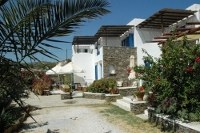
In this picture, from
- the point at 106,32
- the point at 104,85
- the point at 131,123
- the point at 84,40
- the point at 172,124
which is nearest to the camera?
the point at 172,124

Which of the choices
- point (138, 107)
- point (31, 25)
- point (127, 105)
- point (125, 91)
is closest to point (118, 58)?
point (125, 91)

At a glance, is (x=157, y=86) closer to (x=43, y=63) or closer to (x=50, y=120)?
(x=43, y=63)

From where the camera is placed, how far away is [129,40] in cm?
2197

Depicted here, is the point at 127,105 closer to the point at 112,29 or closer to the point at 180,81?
the point at 180,81

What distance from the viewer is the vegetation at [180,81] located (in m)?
6.24

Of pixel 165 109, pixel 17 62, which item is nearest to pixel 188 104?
pixel 165 109

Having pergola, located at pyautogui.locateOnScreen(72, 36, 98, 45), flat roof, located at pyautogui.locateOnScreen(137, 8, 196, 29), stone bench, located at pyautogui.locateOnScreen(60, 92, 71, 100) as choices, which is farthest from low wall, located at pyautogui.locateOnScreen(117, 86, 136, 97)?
pergola, located at pyautogui.locateOnScreen(72, 36, 98, 45)

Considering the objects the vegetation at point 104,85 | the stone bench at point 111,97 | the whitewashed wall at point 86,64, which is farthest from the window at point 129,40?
the stone bench at point 111,97

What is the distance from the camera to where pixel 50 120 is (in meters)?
8.92

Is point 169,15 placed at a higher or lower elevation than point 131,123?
higher

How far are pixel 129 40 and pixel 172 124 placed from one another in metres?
16.6

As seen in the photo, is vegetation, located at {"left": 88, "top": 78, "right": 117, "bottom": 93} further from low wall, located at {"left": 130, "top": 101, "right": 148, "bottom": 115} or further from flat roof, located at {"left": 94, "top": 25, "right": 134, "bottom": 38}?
flat roof, located at {"left": 94, "top": 25, "right": 134, "bottom": 38}

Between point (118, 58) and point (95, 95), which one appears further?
point (118, 58)

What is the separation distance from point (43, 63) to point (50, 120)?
6249 mm
